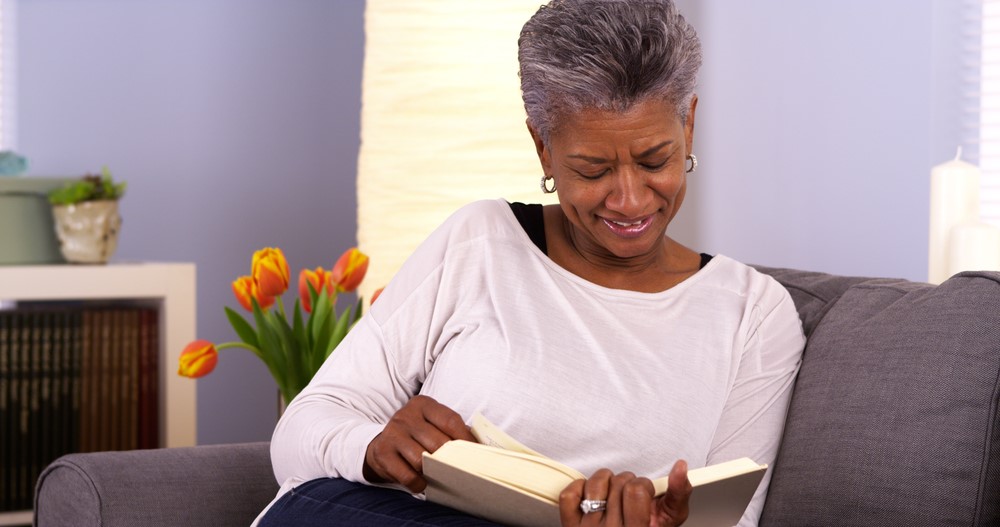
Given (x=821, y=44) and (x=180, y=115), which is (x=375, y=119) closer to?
(x=821, y=44)

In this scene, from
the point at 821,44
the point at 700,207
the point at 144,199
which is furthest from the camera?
the point at 144,199

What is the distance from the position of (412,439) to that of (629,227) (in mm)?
383

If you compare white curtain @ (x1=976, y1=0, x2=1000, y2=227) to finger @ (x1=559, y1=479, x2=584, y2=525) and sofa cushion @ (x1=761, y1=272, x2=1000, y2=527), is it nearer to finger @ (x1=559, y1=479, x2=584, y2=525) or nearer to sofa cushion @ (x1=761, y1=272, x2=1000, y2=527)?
sofa cushion @ (x1=761, y1=272, x2=1000, y2=527)

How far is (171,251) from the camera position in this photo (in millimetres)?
3082

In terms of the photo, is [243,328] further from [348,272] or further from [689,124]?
[689,124]

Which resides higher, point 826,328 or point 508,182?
point 508,182

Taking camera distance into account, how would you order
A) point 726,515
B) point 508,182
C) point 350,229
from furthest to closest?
1. point 350,229
2. point 508,182
3. point 726,515

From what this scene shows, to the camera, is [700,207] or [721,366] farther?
[700,207]

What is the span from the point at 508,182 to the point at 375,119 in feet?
0.98

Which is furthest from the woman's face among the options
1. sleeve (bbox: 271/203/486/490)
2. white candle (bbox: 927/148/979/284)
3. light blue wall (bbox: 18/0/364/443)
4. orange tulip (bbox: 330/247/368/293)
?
light blue wall (bbox: 18/0/364/443)

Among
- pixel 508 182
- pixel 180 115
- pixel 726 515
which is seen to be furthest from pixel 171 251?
pixel 726 515

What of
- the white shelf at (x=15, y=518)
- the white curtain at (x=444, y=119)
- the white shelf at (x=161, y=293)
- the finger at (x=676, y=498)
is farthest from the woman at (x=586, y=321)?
the white shelf at (x=15, y=518)

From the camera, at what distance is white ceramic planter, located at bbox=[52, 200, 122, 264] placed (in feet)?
8.29

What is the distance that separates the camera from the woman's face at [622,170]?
1.29 m
